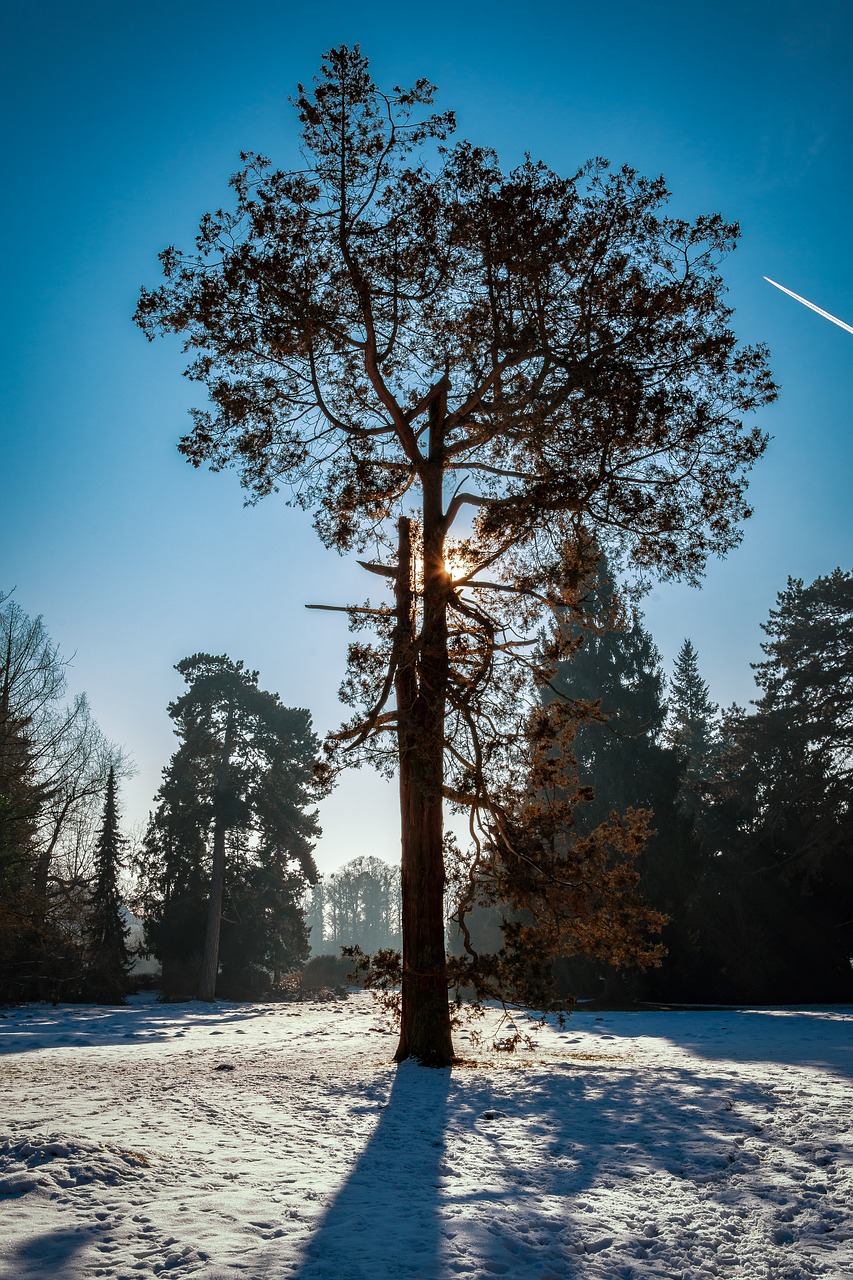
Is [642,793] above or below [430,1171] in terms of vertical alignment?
above

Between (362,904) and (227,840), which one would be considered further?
(362,904)

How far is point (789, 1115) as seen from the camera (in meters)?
5.82

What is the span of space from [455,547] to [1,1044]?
11332mm

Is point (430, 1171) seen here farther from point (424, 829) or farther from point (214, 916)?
point (214, 916)

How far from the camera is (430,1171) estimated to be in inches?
176

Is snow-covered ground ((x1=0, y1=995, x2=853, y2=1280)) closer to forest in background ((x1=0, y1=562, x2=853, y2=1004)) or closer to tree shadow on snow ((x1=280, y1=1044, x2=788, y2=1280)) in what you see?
tree shadow on snow ((x1=280, y1=1044, x2=788, y2=1280))

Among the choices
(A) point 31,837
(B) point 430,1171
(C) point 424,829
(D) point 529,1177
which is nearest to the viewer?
(D) point 529,1177

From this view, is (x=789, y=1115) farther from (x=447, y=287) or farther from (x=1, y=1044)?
(x=1, y=1044)

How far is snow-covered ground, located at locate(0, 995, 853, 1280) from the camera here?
3.12 metres

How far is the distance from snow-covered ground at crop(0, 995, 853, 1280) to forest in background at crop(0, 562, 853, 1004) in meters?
11.9

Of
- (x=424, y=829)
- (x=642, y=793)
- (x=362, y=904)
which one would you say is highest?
(x=642, y=793)

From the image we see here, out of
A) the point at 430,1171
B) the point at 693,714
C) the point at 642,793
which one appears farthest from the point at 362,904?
the point at 430,1171

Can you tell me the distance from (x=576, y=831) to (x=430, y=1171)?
1713 centimetres

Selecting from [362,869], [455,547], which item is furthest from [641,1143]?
[362,869]
